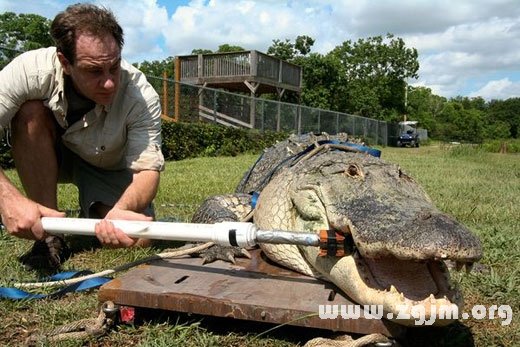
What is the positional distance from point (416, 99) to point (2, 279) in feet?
219

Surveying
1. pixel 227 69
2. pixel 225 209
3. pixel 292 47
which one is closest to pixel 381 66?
pixel 292 47

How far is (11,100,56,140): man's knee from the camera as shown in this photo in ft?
9.14

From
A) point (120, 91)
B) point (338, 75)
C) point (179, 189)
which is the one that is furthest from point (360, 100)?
point (120, 91)

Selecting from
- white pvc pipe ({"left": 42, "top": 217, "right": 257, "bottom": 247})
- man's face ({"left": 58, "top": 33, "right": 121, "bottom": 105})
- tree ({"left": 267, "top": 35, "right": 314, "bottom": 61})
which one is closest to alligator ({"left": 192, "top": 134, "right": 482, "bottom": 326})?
white pvc pipe ({"left": 42, "top": 217, "right": 257, "bottom": 247})

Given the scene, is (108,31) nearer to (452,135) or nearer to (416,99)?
(452,135)

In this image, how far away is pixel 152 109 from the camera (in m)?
3.03

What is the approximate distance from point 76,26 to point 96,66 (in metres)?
0.21

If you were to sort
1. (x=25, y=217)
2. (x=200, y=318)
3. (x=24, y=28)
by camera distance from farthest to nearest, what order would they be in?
1. (x=24, y=28)
2. (x=25, y=217)
3. (x=200, y=318)

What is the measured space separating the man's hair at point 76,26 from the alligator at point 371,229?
1.14 meters

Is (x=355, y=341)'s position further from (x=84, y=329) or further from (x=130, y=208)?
(x=130, y=208)

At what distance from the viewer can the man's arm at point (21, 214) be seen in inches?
87.7

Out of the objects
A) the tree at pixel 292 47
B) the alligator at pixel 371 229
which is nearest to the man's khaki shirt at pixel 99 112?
the alligator at pixel 371 229

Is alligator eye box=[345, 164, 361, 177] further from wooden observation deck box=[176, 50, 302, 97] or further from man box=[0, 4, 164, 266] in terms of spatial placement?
wooden observation deck box=[176, 50, 302, 97]

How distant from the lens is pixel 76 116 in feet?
9.70
